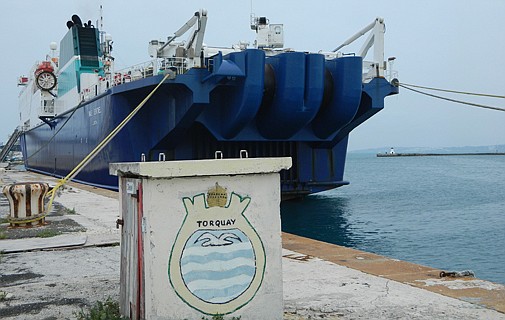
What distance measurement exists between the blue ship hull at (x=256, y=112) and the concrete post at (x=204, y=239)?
10.2m

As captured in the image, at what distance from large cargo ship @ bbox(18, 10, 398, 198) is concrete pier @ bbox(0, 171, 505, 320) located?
6.96 meters

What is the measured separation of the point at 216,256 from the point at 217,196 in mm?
450

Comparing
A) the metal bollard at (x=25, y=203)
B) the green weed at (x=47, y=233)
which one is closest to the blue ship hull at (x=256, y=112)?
the metal bollard at (x=25, y=203)

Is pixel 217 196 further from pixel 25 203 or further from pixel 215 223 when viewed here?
pixel 25 203

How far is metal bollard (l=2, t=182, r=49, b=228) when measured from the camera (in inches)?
416

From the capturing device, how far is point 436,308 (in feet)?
16.3

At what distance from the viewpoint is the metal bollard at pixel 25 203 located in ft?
34.7

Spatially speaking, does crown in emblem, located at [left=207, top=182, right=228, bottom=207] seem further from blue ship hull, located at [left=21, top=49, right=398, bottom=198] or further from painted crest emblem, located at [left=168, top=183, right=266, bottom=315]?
blue ship hull, located at [left=21, top=49, right=398, bottom=198]

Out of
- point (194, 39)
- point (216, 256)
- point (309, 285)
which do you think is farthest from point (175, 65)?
point (216, 256)

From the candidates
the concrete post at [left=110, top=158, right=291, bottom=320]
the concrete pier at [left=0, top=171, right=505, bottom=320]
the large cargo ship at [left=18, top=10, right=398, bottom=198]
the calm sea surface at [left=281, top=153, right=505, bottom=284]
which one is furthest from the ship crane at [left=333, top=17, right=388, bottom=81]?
the concrete post at [left=110, top=158, right=291, bottom=320]

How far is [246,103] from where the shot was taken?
1465cm

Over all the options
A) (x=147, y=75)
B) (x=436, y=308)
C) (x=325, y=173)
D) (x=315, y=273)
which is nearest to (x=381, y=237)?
(x=325, y=173)

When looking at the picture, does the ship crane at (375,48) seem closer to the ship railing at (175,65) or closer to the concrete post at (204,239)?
the ship railing at (175,65)

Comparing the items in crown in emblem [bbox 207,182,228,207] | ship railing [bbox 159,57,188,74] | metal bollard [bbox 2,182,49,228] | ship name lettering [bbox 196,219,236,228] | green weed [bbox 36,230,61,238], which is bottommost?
green weed [bbox 36,230,61,238]
